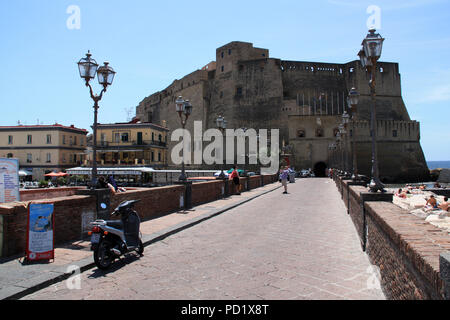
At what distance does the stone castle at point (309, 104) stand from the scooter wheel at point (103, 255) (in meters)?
47.1

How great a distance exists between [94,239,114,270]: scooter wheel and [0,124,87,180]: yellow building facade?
4361 cm

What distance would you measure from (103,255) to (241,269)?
203cm

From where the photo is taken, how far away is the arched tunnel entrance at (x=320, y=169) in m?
52.7

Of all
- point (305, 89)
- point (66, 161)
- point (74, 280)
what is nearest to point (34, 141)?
point (66, 161)

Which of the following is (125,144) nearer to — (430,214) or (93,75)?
(93,75)

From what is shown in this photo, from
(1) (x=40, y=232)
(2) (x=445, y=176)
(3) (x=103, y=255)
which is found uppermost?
(1) (x=40, y=232)

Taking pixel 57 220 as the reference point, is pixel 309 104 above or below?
above

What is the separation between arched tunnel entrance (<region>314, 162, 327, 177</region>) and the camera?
52.7 metres

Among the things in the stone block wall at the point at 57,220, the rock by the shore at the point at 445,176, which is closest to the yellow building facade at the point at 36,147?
the stone block wall at the point at 57,220

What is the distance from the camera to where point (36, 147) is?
151ft

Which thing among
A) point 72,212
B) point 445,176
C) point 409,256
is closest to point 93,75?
point 72,212

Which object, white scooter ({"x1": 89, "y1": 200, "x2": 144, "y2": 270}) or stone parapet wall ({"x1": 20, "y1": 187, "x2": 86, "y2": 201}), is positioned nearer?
white scooter ({"x1": 89, "y1": 200, "x2": 144, "y2": 270})

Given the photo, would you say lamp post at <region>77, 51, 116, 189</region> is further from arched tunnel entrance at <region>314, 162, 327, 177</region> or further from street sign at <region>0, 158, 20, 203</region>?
arched tunnel entrance at <region>314, 162, 327, 177</region>

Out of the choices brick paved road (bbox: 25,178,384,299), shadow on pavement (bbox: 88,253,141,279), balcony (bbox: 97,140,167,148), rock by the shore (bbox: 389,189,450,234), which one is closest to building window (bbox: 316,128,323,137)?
balcony (bbox: 97,140,167,148)
